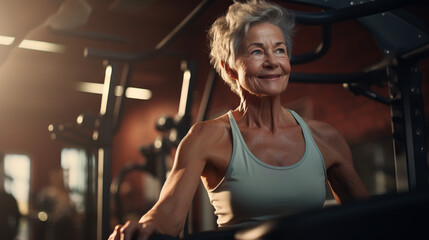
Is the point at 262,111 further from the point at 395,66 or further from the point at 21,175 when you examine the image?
the point at 21,175

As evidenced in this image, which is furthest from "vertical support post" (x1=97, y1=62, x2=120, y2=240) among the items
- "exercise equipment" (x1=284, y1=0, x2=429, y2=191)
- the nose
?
the nose

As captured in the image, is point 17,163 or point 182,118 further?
point 17,163

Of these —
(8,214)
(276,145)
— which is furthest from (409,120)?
(8,214)

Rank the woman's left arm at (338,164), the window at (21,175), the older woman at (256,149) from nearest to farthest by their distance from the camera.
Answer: the older woman at (256,149) → the woman's left arm at (338,164) → the window at (21,175)

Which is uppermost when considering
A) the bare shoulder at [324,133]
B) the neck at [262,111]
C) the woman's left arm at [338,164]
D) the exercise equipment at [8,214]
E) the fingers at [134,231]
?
the neck at [262,111]

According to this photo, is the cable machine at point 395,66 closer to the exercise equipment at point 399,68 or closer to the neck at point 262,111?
the exercise equipment at point 399,68

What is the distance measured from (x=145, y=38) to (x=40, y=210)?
3.11 m

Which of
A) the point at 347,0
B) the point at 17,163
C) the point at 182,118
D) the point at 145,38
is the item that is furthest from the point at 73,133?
the point at 17,163

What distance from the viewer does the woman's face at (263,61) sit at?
947 mm

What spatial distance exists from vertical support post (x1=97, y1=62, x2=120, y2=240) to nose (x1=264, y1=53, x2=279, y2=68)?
1309 mm

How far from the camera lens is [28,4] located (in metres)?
1.23

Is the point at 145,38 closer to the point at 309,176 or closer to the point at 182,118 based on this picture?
the point at 182,118

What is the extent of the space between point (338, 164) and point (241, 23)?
345mm

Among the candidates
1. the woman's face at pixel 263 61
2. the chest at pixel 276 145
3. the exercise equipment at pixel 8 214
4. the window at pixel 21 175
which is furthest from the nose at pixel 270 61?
the window at pixel 21 175
